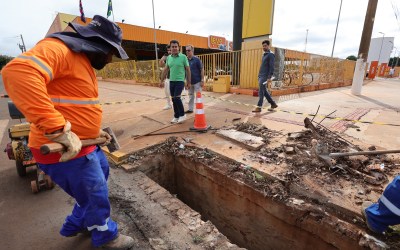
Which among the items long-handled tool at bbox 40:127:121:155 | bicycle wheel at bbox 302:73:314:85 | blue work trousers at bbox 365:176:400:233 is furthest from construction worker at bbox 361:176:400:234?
bicycle wheel at bbox 302:73:314:85

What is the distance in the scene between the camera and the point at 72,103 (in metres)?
1.52

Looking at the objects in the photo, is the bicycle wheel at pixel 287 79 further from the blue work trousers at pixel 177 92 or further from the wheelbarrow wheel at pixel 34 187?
the wheelbarrow wheel at pixel 34 187

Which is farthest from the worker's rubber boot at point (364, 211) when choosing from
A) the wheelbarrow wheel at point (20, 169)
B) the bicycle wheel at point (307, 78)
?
the bicycle wheel at point (307, 78)

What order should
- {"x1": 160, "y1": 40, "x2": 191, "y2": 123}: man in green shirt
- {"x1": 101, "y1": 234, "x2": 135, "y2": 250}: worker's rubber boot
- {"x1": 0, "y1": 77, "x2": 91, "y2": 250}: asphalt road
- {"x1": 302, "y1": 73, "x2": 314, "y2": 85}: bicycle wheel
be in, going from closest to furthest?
{"x1": 101, "y1": 234, "x2": 135, "y2": 250}: worker's rubber boot
{"x1": 0, "y1": 77, "x2": 91, "y2": 250}: asphalt road
{"x1": 160, "y1": 40, "x2": 191, "y2": 123}: man in green shirt
{"x1": 302, "y1": 73, "x2": 314, "y2": 85}: bicycle wheel

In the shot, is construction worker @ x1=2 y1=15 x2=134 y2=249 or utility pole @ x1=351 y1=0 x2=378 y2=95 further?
utility pole @ x1=351 y1=0 x2=378 y2=95

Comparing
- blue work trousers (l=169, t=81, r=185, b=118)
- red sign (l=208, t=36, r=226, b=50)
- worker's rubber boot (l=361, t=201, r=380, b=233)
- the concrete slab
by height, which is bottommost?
worker's rubber boot (l=361, t=201, r=380, b=233)

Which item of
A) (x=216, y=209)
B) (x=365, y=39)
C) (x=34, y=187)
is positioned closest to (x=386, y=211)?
(x=216, y=209)

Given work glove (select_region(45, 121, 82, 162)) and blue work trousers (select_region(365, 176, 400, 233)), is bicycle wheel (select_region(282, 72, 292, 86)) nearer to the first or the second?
blue work trousers (select_region(365, 176, 400, 233))

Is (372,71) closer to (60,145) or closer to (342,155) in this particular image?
(342,155)

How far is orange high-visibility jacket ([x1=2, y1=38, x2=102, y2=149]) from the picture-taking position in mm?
1174

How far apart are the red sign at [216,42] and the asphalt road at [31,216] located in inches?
1117

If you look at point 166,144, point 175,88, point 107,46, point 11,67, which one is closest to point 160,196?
point 166,144

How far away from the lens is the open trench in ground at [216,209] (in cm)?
201

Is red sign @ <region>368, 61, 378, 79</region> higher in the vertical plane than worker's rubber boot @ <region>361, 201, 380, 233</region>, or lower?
higher
